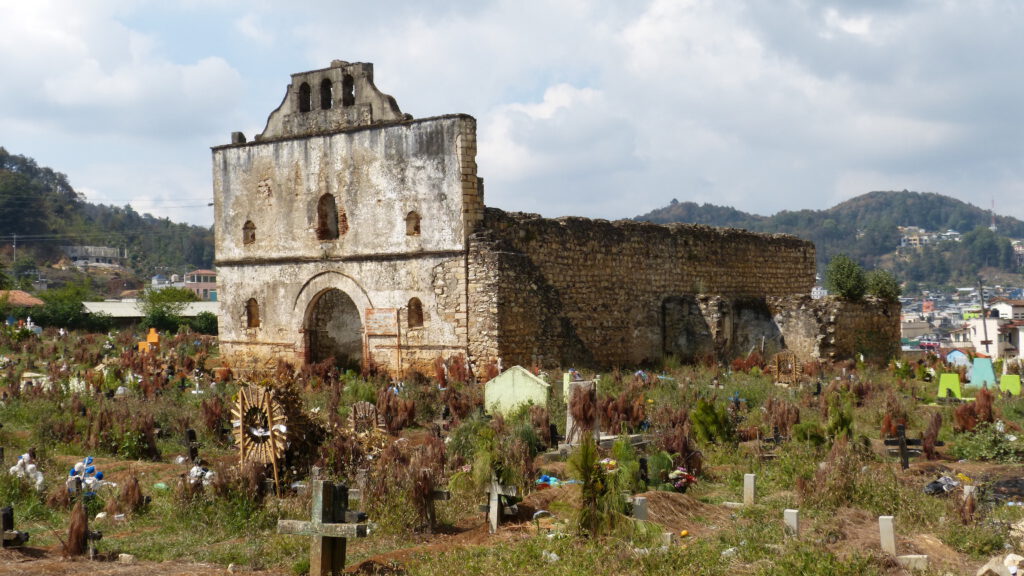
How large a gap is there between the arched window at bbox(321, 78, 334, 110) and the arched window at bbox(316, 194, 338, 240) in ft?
6.17

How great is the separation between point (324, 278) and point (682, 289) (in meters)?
8.13

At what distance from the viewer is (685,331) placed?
899 inches

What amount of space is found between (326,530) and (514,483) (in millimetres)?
2970

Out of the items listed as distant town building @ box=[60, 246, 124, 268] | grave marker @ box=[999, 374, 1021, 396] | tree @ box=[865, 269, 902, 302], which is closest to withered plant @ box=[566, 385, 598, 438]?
grave marker @ box=[999, 374, 1021, 396]

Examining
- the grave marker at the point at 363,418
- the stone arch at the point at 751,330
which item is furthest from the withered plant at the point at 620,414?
the stone arch at the point at 751,330

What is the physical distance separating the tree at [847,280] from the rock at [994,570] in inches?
655

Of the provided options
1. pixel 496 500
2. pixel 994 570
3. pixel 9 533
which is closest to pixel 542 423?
pixel 496 500

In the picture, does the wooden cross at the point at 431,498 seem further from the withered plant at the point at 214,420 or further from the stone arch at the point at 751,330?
the stone arch at the point at 751,330

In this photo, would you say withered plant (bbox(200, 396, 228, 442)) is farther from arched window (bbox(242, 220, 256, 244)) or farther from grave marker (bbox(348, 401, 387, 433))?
arched window (bbox(242, 220, 256, 244))

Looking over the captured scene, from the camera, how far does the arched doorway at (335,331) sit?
21.6 metres

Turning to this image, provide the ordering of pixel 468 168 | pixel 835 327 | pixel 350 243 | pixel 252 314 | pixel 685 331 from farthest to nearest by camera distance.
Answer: pixel 685 331
pixel 252 314
pixel 835 327
pixel 350 243
pixel 468 168

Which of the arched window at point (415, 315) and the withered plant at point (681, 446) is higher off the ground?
the arched window at point (415, 315)

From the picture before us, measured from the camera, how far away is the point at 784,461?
34.9 ft

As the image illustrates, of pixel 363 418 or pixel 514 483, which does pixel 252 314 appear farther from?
pixel 514 483
